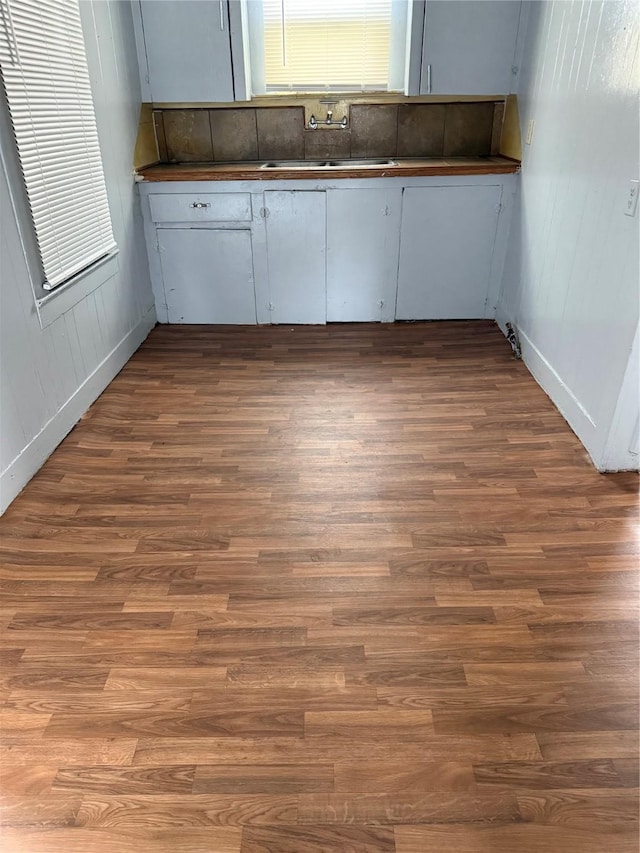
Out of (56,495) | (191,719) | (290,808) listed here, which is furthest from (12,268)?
(290,808)

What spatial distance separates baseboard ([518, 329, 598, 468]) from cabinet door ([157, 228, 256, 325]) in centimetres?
176

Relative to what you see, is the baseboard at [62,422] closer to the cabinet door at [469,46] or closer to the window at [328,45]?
the window at [328,45]

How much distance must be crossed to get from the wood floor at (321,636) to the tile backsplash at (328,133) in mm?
2089

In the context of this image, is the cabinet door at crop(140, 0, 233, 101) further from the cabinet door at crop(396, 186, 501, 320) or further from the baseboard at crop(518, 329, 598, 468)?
the baseboard at crop(518, 329, 598, 468)

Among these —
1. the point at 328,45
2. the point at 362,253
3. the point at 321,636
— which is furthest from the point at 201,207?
the point at 321,636

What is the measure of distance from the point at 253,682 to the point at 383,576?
1.74ft

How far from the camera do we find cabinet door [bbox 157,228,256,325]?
355 cm

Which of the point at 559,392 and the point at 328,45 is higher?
the point at 328,45

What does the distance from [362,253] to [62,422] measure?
2.07m

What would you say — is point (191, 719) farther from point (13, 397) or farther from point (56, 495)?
point (13, 397)

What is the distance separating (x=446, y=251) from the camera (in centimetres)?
357

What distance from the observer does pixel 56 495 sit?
2172 mm

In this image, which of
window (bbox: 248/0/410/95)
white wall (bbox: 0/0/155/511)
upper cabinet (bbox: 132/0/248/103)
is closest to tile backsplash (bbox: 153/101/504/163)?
window (bbox: 248/0/410/95)

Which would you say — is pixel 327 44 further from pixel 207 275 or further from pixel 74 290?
pixel 74 290
